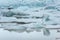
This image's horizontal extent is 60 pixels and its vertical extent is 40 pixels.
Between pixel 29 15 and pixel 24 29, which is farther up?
pixel 29 15

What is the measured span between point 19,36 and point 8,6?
0.33 m

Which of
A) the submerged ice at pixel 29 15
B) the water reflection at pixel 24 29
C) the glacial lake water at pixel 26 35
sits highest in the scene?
the submerged ice at pixel 29 15

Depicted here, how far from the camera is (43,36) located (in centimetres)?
118

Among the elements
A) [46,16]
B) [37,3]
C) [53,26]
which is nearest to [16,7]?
[37,3]

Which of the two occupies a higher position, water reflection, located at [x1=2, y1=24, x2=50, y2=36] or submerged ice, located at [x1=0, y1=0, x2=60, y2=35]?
submerged ice, located at [x1=0, y1=0, x2=60, y2=35]

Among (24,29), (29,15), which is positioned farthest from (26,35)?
(29,15)

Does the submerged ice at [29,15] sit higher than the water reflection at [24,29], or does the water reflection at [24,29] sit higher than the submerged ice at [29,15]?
the submerged ice at [29,15]

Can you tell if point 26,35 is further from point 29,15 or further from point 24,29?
point 29,15

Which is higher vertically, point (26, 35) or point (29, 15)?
point (29, 15)

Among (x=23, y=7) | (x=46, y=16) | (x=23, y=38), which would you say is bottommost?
(x=23, y=38)

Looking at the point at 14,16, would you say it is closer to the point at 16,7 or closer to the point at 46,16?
the point at 16,7

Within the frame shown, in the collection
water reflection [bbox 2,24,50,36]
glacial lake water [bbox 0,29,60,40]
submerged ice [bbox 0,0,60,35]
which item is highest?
submerged ice [bbox 0,0,60,35]

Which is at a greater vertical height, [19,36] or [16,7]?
[16,7]

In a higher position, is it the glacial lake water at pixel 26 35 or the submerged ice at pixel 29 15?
the submerged ice at pixel 29 15
